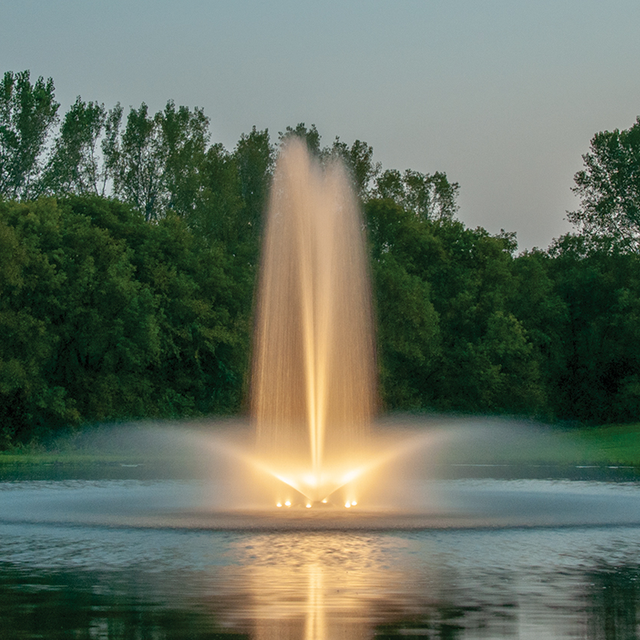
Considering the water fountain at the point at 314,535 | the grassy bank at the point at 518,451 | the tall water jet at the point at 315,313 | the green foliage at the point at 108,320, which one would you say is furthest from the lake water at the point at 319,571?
the green foliage at the point at 108,320

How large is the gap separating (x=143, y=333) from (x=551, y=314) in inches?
1396

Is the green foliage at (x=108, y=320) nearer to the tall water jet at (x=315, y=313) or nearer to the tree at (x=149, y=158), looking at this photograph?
the tree at (x=149, y=158)

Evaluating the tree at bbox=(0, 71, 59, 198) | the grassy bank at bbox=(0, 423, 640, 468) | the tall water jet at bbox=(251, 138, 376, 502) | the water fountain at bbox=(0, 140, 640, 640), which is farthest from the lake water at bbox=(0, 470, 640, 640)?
the tree at bbox=(0, 71, 59, 198)

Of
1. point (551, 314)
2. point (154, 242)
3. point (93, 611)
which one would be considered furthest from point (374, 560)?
point (551, 314)

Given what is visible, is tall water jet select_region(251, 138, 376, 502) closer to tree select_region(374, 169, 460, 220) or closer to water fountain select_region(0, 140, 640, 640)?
water fountain select_region(0, 140, 640, 640)

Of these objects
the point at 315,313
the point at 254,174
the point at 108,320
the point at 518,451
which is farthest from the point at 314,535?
the point at 254,174

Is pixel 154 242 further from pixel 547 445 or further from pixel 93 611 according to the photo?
pixel 93 611

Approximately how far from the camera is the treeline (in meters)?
59.5

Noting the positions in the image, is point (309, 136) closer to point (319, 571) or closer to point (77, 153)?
point (77, 153)

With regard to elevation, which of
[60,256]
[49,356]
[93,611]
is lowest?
[93,611]

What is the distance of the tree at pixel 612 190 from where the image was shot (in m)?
87.8

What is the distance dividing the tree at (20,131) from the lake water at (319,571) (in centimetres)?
4860

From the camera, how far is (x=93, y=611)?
37.1 feet

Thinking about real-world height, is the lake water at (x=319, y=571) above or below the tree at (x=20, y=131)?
below
